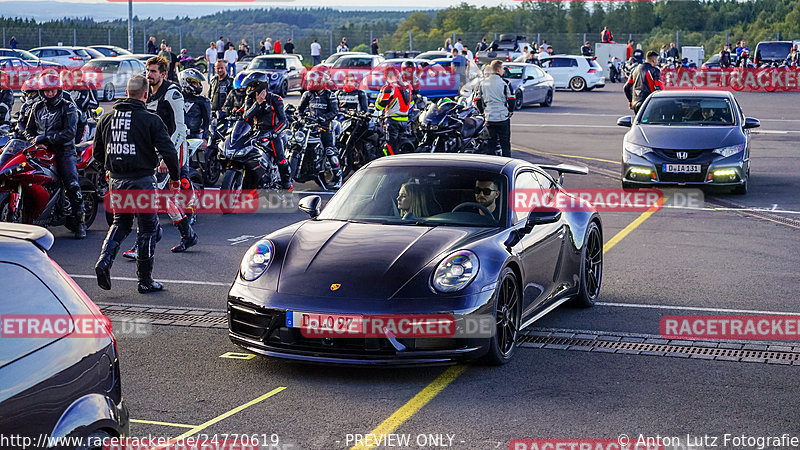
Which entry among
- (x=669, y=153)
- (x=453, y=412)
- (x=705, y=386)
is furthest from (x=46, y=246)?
(x=669, y=153)

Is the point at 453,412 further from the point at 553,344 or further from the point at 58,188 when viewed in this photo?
the point at 58,188

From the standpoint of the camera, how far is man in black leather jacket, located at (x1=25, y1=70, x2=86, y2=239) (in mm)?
12781

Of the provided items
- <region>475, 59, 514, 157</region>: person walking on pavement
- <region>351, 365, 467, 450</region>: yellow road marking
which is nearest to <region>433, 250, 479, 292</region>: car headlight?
<region>351, 365, 467, 450</region>: yellow road marking

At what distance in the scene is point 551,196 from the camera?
31.2ft

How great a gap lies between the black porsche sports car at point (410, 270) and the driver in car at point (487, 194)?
Result: 10 mm

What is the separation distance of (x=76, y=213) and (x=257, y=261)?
20.6ft

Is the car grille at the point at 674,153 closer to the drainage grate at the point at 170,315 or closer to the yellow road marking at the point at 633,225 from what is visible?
the yellow road marking at the point at 633,225

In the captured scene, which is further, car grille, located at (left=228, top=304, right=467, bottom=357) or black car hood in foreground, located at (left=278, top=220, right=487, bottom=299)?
black car hood in foreground, located at (left=278, top=220, right=487, bottom=299)

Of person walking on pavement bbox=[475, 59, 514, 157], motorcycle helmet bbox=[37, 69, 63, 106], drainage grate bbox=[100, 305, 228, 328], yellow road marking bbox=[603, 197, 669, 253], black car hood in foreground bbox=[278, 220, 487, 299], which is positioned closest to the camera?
black car hood in foreground bbox=[278, 220, 487, 299]

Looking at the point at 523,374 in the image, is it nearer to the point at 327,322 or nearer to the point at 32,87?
the point at 327,322

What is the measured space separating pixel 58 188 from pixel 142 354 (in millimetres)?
5878

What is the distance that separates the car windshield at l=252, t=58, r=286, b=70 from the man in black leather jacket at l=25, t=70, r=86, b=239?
3211 centimetres

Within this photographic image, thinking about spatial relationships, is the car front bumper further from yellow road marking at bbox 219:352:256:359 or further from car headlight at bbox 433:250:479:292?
yellow road marking at bbox 219:352:256:359

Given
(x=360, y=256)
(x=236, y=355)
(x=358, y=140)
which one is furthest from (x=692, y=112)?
(x=236, y=355)
